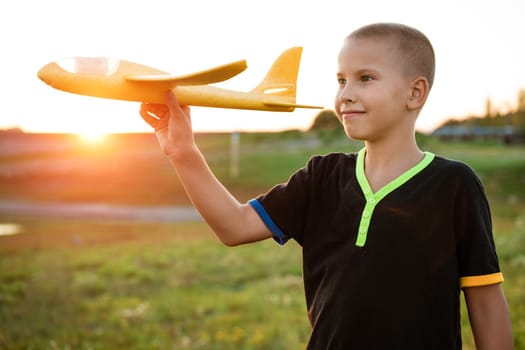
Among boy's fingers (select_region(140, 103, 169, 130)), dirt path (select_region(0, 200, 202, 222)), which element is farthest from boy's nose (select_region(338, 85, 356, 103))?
dirt path (select_region(0, 200, 202, 222))

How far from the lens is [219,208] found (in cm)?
Result: 202

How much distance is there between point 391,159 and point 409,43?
40cm

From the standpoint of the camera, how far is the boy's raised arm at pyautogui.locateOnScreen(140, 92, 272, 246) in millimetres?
1906

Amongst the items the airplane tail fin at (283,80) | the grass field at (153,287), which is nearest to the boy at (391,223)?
the airplane tail fin at (283,80)

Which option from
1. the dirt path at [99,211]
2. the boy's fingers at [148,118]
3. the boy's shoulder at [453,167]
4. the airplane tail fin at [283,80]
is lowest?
the dirt path at [99,211]

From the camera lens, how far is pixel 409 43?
196 centimetres

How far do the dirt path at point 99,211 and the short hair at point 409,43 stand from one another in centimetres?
1420

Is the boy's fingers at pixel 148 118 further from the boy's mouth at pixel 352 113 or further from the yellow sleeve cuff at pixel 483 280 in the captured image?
the yellow sleeve cuff at pixel 483 280

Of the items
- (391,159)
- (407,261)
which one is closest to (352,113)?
(391,159)

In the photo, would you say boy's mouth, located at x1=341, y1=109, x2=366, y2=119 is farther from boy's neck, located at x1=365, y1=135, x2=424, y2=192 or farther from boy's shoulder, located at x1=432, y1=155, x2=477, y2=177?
boy's shoulder, located at x1=432, y1=155, x2=477, y2=177

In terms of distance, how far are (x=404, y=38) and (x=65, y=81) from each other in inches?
43.4

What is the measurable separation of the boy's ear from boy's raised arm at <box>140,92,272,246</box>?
67 cm

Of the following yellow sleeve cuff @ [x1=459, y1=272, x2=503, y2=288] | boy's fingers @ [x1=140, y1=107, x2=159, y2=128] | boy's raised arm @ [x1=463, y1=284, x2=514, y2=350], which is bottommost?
boy's raised arm @ [x1=463, y1=284, x2=514, y2=350]

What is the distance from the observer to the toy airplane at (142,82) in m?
1.64
